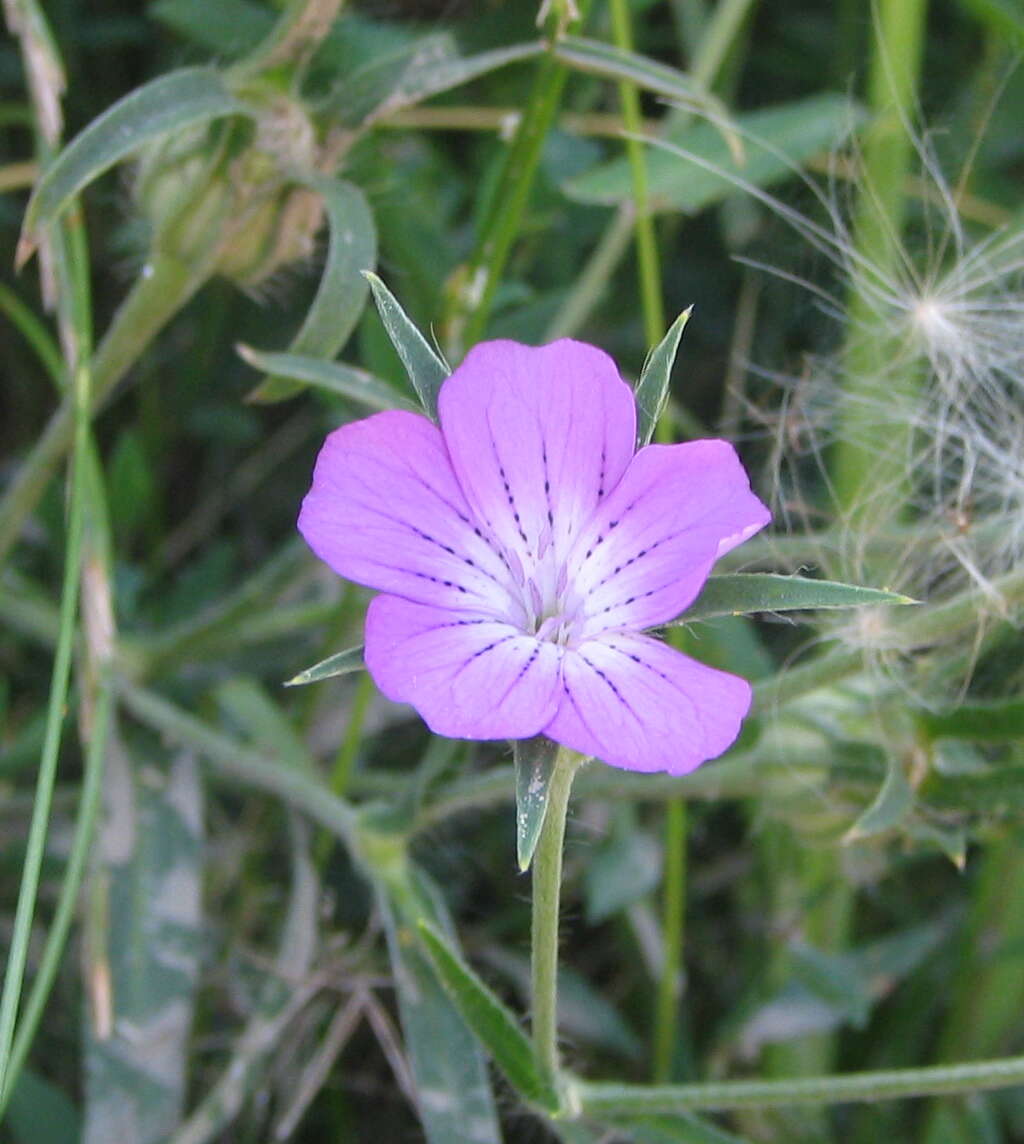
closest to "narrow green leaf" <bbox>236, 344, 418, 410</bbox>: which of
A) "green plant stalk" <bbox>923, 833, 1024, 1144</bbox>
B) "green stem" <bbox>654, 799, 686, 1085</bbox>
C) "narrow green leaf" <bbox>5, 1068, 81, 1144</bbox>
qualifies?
"green stem" <bbox>654, 799, 686, 1085</bbox>

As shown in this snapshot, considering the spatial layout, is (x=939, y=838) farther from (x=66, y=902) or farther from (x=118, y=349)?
(x=118, y=349)

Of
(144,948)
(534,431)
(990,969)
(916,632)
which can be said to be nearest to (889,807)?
(916,632)

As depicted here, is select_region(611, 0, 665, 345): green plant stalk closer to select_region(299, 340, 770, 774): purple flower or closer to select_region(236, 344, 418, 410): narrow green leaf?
select_region(236, 344, 418, 410): narrow green leaf

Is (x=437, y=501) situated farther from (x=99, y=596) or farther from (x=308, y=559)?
(x=308, y=559)

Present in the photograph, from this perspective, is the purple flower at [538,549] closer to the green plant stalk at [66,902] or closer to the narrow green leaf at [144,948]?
the green plant stalk at [66,902]

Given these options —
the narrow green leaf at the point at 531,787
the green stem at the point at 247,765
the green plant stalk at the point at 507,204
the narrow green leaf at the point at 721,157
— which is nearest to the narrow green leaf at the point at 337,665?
the narrow green leaf at the point at 531,787

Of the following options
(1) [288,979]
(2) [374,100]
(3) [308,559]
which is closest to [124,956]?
(1) [288,979]

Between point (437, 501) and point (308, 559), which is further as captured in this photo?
point (308, 559)
